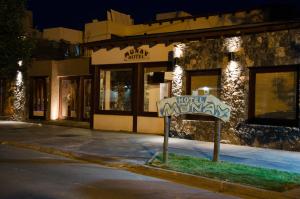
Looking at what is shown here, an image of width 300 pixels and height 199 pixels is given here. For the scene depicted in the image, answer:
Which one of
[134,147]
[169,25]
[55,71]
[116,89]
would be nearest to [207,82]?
[134,147]

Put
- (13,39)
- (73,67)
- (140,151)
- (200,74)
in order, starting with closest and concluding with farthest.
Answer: (140,151), (200,74), (13,39), (73,67)

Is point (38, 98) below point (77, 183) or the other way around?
the other way around

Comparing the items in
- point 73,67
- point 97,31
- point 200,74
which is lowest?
point 200,74

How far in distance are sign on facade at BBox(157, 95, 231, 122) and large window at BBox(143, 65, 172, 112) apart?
21.1 ft

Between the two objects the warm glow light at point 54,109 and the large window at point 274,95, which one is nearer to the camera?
the large window at point 274,95

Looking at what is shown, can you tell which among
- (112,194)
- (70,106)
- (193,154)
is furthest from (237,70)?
(70,106)

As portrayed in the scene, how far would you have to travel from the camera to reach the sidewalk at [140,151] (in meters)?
9.34

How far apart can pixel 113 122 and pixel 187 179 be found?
10984 millimetres

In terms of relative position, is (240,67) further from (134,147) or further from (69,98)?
(69,98)

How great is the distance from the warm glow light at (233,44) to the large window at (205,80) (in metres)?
1.06

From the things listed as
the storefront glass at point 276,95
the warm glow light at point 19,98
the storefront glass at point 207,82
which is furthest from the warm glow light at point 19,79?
the storefront glass at point 276,95

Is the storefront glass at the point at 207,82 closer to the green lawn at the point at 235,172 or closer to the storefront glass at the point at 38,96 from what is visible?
the green lawn at the point at 235,172

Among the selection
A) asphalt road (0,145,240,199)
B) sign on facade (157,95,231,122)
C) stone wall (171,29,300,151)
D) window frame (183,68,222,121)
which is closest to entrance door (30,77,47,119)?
stone wall (171,29,300,151)

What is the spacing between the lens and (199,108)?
11.6 m
